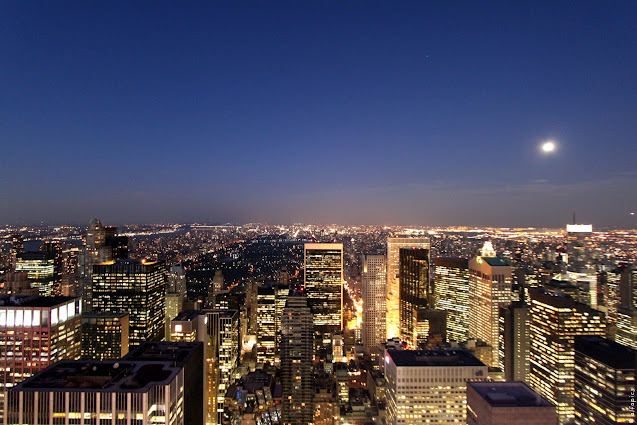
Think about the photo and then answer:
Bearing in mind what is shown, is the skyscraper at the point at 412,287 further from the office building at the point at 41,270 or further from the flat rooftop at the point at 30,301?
the office building at the point at 41,270

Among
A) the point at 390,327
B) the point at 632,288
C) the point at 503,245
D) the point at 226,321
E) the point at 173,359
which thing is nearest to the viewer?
the point at 173,359

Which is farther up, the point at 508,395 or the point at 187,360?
the point at 187,360

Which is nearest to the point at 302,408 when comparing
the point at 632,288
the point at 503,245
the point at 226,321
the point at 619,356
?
the point at 226,321

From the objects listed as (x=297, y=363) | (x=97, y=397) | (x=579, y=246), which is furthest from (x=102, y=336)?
(x=579, y=246)

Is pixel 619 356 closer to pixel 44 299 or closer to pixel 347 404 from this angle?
pixel 347 404

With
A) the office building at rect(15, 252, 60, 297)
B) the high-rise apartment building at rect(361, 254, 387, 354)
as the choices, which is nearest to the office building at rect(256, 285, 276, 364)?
the high-rise apartment building at rect(361, 254, 387, 354)

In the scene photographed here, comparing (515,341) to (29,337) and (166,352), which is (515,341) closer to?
(166,352)
